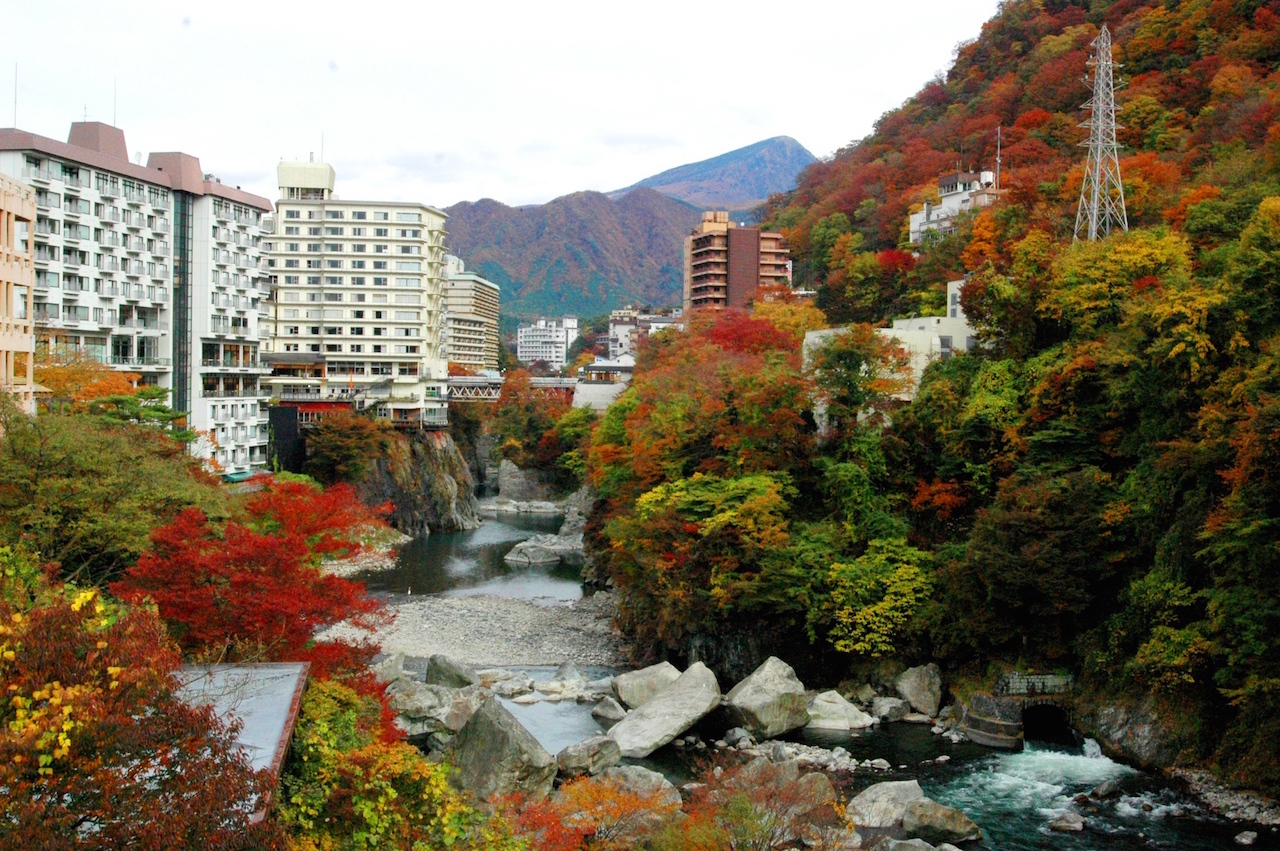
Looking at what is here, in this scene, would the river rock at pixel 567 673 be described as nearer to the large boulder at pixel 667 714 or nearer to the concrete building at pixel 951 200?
the large boulder at pixel 667 714

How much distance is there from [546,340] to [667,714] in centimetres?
13305

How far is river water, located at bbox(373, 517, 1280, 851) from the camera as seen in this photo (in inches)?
612

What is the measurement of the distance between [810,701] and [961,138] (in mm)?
43992

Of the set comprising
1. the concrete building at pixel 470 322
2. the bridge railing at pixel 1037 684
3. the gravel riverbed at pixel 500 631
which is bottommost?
the gravel riverbed at pixel 500 631

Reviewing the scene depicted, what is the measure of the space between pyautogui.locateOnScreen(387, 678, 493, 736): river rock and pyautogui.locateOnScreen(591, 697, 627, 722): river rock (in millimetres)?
2417

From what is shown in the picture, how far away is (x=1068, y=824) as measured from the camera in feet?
52.5

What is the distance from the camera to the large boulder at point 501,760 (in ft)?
55.1

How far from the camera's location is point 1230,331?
64.8ft

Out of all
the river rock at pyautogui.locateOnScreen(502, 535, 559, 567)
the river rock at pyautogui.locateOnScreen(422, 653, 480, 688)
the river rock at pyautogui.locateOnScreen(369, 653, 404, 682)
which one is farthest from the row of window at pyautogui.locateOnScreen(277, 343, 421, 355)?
the river rock at pyautogui.locateOnScreen(422, 653, 480, 688)

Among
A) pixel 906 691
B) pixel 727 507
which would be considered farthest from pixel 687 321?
pixel 906 691

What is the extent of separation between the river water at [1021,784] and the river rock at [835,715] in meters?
0.40

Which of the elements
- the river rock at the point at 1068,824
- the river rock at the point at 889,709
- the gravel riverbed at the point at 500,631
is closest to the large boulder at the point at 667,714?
the river rock at the point at 889,709

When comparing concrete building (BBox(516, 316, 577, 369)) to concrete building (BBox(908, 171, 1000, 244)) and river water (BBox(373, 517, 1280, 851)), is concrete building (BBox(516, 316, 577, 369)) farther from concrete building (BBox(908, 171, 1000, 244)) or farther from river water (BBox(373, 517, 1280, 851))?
river water (BBox(373, 517, 1280, 851))

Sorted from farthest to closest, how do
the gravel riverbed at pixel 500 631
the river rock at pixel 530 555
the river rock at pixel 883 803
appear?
the river rock at pixel 530 555 < the gravel riverbed at pixel 500 631 < the river rock at pixel 883 803
